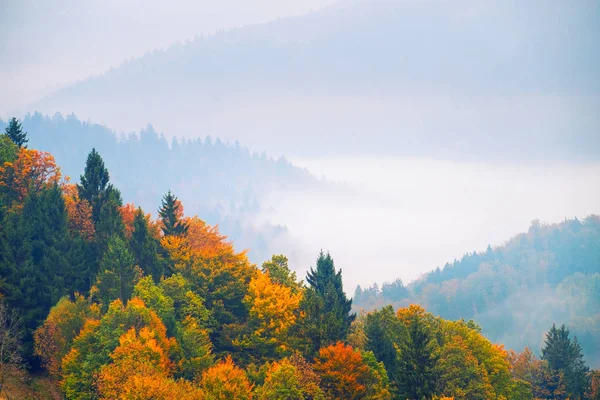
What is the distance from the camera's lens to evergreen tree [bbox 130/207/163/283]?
77.1 m

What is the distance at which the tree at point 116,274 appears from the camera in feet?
228

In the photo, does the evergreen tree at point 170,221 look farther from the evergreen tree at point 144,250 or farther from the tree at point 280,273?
the tree at point 280,273

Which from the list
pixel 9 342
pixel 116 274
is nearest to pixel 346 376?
pixel 116 274

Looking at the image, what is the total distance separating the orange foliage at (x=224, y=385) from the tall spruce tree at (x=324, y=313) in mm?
12213

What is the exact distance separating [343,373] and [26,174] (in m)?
45.9

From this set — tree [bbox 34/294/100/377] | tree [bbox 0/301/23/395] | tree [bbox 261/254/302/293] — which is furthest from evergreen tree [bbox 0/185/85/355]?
tree [bbox 261/254/302/293]

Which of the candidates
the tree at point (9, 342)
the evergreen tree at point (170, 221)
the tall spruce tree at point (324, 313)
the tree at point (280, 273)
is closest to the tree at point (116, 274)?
the tree at point (9, 342)

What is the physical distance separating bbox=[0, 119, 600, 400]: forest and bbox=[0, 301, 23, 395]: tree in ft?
0.68

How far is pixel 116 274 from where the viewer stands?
229 feet

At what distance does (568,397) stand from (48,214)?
7434 centimetres

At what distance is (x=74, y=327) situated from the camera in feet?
214

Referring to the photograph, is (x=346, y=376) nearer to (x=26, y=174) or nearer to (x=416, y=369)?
(x=416, y=369)

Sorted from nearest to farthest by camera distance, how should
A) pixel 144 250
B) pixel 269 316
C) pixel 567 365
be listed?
pixel 269 316 → pixel 144 250 → pixel 567 365

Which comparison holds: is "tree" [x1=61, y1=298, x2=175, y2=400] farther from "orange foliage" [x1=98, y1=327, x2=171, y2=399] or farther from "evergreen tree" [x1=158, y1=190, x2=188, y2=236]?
"evergreen tree" [x1=158, y1=190, x2=188, y2=236]
